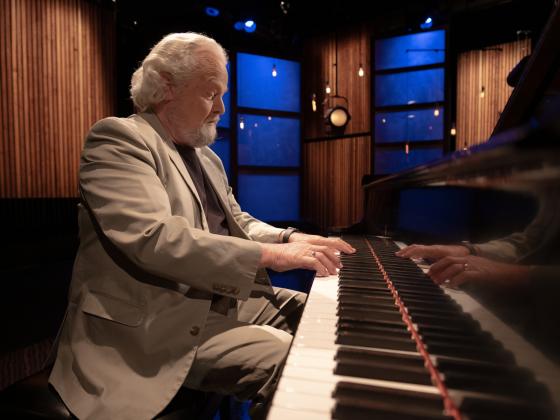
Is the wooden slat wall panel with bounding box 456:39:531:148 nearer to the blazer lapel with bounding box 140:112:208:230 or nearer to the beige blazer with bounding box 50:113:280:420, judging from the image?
the blazer lapel with bounding box 140:112:208:230

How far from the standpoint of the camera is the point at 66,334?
145 centimetres

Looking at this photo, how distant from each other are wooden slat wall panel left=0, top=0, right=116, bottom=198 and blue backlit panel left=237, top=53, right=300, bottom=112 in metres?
2.16

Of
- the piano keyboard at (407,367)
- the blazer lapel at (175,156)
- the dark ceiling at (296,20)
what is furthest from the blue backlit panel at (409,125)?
the piano keyboard at (407,367)

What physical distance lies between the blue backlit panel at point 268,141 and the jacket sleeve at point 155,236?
591cm

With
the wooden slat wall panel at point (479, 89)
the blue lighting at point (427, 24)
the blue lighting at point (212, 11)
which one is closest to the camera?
the blue lighting at point (212, 11)

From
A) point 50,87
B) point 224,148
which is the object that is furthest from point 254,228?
point 224,148

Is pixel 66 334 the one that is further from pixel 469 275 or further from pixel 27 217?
pixel 27 217

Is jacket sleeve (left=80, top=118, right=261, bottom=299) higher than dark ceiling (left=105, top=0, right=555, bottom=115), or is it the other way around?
dark ceiling (left=105, top=0, right=555, bottom=115)

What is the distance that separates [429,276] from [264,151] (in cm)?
655

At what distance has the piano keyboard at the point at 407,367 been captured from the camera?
0.60m

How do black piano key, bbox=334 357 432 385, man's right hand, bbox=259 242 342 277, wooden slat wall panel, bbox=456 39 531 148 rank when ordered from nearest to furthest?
black piano key, bbox=334 357 432 385 < man's right hand, bbox=259 242 342 277 < wooden slat wall panel, bbox=456 39 531 148

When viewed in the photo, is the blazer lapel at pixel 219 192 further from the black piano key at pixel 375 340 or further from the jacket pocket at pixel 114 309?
the black piano key at pixel 375 340

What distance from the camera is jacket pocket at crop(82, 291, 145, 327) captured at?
4.34 ft

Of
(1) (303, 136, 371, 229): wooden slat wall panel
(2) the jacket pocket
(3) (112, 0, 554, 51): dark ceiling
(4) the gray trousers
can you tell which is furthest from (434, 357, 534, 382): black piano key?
(1) (303, 136, 371, 229): wooden slat wall panel
